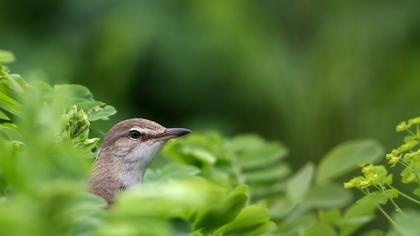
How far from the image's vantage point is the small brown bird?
12.0 feet

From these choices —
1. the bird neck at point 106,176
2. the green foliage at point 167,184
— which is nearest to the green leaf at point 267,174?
the green foliage at point 167,184

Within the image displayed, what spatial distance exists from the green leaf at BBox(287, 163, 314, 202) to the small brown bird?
466 mm

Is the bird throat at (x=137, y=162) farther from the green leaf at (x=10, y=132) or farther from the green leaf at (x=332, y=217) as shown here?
the green leaf at (x=10, y=132)

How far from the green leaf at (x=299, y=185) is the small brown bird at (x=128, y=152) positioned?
0.47m

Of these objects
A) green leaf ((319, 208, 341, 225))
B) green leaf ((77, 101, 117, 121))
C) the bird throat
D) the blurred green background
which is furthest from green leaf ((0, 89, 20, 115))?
the blurred green background

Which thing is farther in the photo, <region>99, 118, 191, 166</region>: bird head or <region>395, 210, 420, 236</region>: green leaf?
<region>99, 118, 191, 166</region>: bird head

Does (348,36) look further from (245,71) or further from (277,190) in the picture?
(277,190)

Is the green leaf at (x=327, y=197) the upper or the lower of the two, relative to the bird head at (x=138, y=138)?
lower

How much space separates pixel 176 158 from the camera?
3783 mm

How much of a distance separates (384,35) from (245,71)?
4.54ft

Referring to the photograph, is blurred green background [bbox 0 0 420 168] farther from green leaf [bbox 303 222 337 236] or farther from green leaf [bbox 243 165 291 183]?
green leaf [bbox 303 222 337 236]

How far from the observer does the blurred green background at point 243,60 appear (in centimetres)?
812

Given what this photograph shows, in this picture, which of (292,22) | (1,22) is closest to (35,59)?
(1,22)

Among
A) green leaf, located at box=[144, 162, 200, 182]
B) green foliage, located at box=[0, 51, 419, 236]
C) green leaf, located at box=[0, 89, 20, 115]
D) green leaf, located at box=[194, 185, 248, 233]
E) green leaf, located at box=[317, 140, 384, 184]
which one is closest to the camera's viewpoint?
green foliage, located at box=[0, 51, 419, 236]
